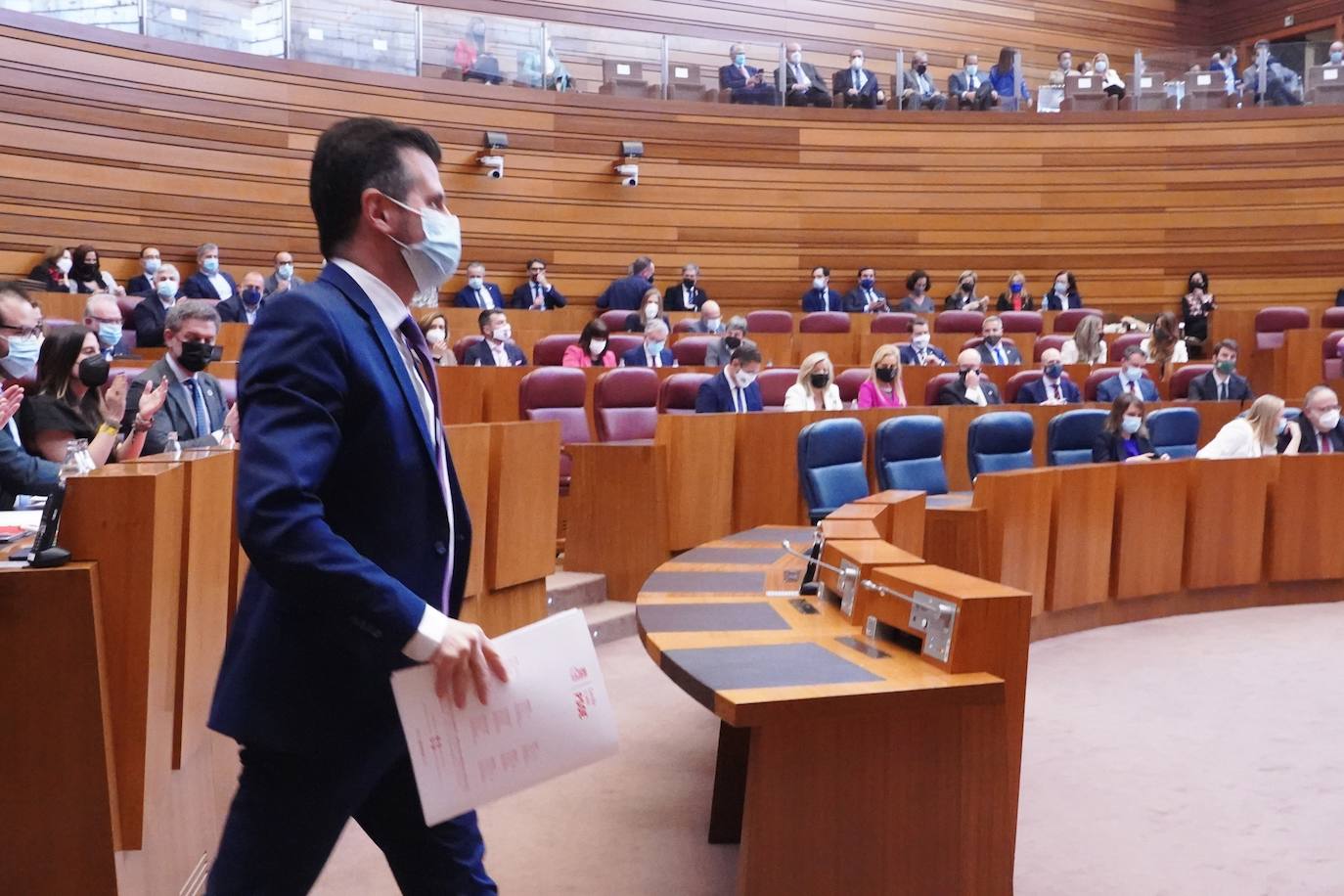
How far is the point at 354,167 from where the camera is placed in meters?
1.26

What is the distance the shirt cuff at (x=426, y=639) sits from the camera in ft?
3.68

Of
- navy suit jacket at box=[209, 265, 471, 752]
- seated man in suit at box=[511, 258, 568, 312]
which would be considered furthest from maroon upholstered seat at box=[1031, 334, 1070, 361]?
navy suit jacket at box=[209, 265, 471, 752]

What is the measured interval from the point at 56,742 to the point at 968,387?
4.93 metres

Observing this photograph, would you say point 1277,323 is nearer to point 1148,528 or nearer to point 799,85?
point 799,85

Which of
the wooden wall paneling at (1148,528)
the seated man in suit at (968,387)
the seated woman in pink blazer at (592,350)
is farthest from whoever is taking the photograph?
the seated woman in pink blazer at (592,350)

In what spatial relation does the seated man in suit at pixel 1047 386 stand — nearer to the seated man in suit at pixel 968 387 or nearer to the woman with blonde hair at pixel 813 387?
the seated man in suit at pixel 968 387

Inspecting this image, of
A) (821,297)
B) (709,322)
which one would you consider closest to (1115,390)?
(709,322)

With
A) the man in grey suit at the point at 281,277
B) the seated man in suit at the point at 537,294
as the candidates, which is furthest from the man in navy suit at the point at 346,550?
the seated man in suit at the point at 537,294

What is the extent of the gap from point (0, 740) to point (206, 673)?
0.49 metres

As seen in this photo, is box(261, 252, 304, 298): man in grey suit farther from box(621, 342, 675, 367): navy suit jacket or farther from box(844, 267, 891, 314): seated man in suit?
box(844, 267, 891, 314): seated man in suit

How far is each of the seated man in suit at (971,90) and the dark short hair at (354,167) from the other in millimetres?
9691

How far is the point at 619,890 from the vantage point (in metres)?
2.25

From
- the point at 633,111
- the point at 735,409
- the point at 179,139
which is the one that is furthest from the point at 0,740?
the point at 633,111

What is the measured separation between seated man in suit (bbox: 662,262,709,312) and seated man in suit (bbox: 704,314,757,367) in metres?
1.90
